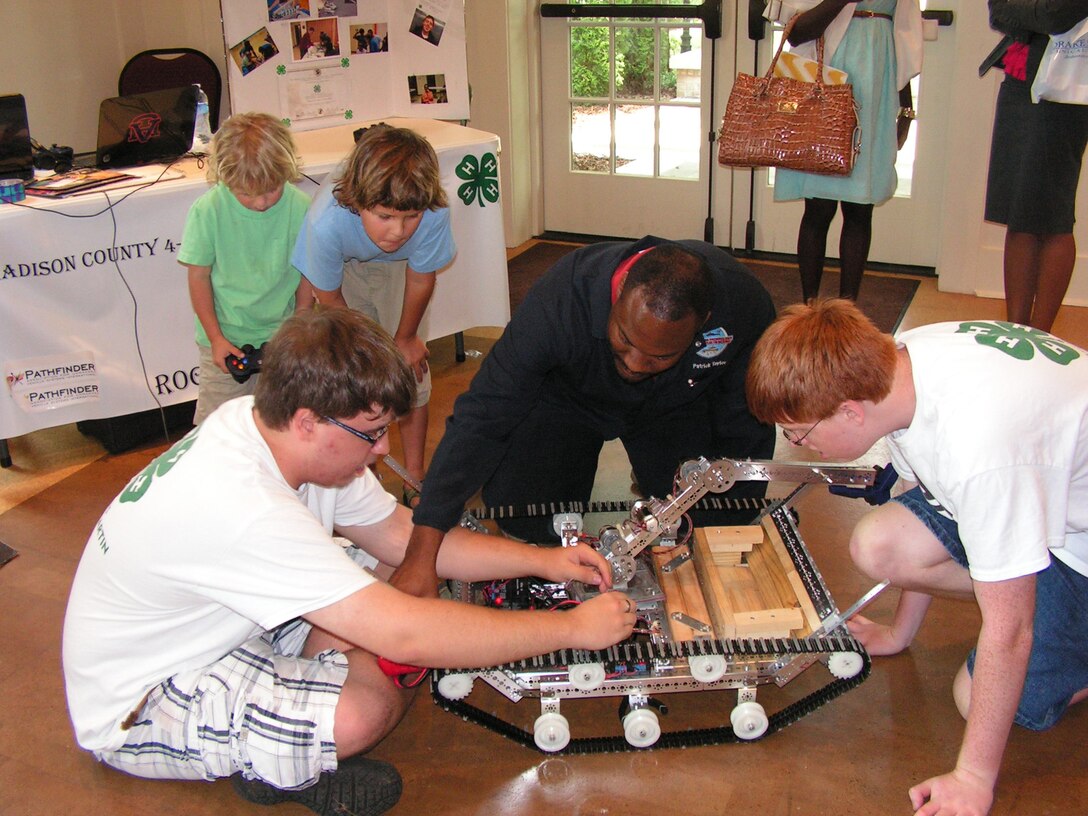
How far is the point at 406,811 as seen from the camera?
1.97m

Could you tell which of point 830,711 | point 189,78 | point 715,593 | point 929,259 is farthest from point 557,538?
point 189,78

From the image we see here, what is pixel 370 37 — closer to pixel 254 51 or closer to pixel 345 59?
pixel 345 59

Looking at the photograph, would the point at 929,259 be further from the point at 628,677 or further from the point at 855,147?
the point at 628,677

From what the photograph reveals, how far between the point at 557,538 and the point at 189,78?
331cm

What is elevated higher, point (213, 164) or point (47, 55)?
point (47, 55)

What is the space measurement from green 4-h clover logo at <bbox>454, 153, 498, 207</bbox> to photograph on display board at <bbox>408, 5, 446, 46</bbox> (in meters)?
0.72

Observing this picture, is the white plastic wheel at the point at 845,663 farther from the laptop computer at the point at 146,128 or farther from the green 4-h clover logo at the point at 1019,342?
the laptop computer at the point at 146,128

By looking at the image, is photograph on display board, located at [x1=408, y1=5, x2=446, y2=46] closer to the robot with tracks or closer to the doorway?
the doorway

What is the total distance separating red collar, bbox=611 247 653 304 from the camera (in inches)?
82.7

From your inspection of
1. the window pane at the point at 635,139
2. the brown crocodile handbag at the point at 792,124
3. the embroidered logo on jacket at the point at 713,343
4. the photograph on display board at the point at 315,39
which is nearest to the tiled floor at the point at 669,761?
the embroidered logo on jacket at the point at 713,343

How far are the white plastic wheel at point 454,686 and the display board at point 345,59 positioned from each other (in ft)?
9.28

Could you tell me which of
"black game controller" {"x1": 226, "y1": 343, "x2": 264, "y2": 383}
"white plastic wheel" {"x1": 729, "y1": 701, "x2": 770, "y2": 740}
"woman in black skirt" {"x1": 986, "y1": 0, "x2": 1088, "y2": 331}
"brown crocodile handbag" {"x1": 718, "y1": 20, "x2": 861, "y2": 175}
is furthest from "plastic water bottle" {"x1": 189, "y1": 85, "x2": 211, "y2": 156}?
"white plastic wheel" {"x1": 729, "y1": 701, "x2": 770, "y2": 740}

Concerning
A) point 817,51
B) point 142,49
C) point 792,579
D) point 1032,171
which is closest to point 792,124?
point 817,51

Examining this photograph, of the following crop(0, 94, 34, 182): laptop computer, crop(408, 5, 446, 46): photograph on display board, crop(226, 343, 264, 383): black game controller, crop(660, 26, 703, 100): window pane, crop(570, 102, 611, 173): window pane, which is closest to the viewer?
crop(226, 343, 264, 383): black game controller
